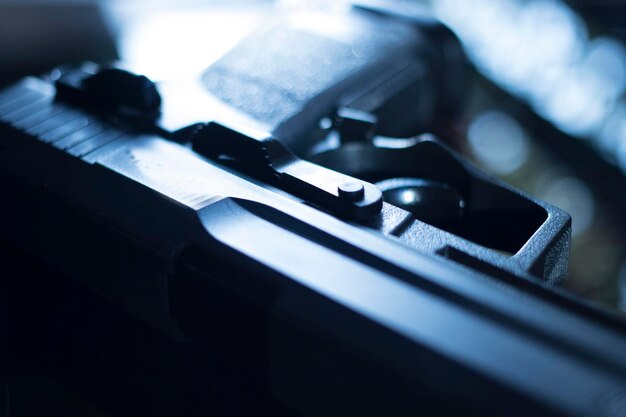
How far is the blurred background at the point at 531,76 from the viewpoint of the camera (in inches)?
40.4

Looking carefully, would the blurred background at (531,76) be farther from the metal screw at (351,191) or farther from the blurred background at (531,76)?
the metal screw at (351,191)

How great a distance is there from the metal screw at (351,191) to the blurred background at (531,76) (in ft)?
1.73

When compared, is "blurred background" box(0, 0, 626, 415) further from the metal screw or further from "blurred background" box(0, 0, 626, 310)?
the metal screw

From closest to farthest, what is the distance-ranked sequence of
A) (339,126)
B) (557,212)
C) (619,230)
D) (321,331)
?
(321,331)
(557,212)
(339,126)
(619,230)

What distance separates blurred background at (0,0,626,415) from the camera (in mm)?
1023

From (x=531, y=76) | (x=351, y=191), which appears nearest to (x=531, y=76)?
(x=531, y=76)

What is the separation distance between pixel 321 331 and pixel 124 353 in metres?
0.18

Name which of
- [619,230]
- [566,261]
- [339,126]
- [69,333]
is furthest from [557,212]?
[619,230]

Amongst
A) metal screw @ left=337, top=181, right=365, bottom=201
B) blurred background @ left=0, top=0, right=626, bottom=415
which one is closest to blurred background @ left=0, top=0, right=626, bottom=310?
blurred background @ left=0, top=0, right=626, bottom=415

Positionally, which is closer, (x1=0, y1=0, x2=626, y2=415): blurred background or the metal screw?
the metal screw

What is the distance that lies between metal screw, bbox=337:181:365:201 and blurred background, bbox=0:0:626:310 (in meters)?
0.53

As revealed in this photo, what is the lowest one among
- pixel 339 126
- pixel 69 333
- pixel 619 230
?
pixel 619 230

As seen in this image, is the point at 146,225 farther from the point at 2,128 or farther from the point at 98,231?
the point at 2,128

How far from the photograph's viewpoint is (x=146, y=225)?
0.35m
